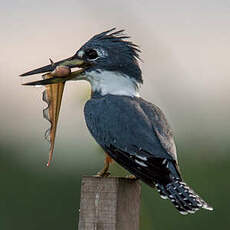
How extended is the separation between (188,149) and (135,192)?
3344 mm

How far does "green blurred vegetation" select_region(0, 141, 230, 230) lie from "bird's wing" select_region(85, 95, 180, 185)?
5.09 ft

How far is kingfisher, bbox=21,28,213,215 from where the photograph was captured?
248 inches

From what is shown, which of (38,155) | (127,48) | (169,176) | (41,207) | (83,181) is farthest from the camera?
(38,155)

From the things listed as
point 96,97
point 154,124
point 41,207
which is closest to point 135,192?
point 154,124

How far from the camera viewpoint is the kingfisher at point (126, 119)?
630 cm

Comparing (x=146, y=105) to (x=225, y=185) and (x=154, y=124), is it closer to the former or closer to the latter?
(x=154, y=124)

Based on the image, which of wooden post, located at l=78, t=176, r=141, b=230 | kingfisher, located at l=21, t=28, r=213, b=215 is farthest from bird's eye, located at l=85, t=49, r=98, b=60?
wooden post, located at l=78, t=176, r=141, b=230

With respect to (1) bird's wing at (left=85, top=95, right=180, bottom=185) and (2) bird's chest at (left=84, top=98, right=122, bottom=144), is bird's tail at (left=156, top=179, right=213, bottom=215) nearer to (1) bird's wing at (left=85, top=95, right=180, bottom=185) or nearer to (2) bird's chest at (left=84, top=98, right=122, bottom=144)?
(1) bird's wing at (left=85, top=95, right=180, bottom=185)

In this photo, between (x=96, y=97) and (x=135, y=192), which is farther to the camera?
(x=96, y=97)

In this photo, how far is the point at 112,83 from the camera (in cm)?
713

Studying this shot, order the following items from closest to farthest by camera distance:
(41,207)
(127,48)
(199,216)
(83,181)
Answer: (83,181), (127,48), (199,216), (41,207)

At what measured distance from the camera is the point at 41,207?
10414mm

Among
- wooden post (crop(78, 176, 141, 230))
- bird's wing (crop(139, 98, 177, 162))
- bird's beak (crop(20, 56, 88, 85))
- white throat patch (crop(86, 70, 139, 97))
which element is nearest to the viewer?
wooden post (crop(78, 176, 141, 230))

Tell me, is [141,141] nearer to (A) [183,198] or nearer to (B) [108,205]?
(A) [183,198]
